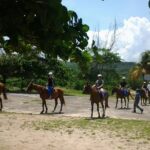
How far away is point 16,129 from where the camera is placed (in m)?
16.2

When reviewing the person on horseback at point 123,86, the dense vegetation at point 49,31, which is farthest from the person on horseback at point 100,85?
the dense vegetation at point 49,31

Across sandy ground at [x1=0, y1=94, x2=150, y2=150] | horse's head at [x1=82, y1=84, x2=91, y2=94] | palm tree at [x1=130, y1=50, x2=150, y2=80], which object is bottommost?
sandy ground at [x1=0, y1=94, x2=150, y2=150]

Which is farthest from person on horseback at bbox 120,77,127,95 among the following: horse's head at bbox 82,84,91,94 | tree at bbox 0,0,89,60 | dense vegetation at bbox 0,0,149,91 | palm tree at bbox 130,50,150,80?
tree at bbox 0,0,89,60

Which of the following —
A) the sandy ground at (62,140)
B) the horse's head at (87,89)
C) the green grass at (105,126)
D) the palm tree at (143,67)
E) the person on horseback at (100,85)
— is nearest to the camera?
the sandy ground at (62,140)

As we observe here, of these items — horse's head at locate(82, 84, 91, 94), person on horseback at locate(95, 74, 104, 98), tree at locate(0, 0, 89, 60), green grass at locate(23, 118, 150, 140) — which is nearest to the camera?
tree at locate(0, 0, 89, 60)

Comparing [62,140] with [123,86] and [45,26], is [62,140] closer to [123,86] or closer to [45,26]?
[45,26]

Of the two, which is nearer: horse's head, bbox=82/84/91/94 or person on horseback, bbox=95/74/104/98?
horse's head, bbox=82/84/91/94

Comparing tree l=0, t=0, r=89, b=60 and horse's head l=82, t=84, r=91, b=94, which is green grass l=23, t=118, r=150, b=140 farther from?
tree l=0, t=0, r=89, b=60

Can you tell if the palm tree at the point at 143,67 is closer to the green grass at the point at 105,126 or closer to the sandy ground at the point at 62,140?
the green grass at the point at 105,126

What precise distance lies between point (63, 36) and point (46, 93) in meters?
20.2

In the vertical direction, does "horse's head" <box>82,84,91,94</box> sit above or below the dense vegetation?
below

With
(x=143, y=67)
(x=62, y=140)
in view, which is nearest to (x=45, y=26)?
(x=62, y=140)

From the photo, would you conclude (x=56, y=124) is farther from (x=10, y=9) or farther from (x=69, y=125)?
(x=10, y=9)

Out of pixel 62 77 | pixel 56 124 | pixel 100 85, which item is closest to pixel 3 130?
pixel 56 124
